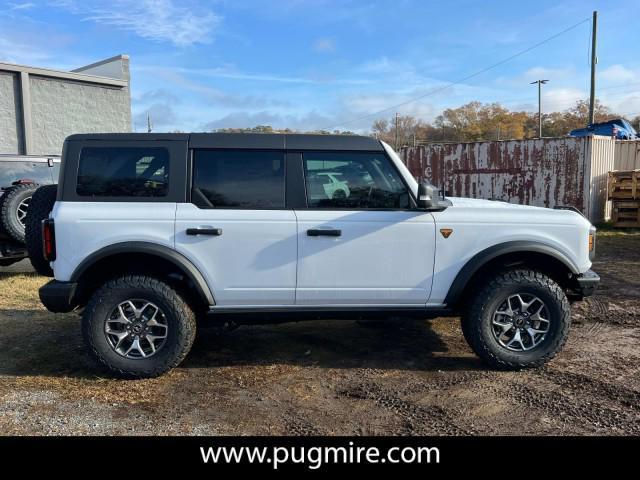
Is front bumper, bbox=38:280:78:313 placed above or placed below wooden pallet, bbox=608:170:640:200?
below

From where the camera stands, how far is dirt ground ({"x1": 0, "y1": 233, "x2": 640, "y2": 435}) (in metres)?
3.46

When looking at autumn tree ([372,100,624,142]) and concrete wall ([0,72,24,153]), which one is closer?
concrete wall ([0,72,24,153])

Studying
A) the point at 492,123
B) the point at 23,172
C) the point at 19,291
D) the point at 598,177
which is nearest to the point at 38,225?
the point at 19,291

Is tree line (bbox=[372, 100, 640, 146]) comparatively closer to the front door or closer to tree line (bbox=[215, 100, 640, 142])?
tree line (bbox=[215, 100, 640, 142])

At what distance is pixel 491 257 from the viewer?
13.6 feet

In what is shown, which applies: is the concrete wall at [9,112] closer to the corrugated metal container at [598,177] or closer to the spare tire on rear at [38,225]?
the spare tire on rear at [38,225]

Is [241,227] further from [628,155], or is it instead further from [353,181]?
[628,155]

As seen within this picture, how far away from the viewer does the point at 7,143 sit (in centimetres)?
1435

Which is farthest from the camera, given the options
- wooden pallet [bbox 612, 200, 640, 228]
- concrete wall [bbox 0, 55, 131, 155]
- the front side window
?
concrete wall [bbox 0, 55, 131, 155]

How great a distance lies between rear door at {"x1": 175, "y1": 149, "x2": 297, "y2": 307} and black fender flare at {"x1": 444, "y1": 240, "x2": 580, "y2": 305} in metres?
1.26

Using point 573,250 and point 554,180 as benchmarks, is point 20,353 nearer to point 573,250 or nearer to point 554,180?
point 573,250

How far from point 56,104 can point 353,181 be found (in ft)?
45.3

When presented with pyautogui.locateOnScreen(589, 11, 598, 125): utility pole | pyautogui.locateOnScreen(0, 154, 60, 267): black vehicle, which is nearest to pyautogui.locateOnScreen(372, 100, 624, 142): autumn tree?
pyautogui.locateOnScreen(589, 11, 598, 125): utility pole
